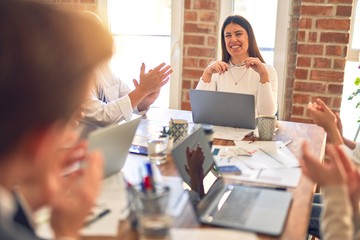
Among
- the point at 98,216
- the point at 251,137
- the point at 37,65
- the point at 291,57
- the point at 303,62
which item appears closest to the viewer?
the point at 37,65

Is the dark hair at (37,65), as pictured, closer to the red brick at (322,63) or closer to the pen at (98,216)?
the pen at (98,216)

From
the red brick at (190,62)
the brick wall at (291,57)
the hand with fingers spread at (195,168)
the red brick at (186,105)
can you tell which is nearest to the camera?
the hand with fingers spread at (195,168)

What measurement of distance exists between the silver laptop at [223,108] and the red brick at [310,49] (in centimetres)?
105

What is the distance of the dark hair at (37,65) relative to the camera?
577mm

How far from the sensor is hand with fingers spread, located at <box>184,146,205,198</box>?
134 cm

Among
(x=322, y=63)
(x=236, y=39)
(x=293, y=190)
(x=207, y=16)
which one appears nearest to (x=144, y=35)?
(x=207, y=16)

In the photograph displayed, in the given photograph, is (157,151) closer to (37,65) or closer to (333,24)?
(37,65)

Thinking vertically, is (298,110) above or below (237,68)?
below

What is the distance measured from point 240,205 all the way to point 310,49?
1846 millimetres

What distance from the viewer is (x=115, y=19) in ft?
10.9

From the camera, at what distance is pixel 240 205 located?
1.16 m

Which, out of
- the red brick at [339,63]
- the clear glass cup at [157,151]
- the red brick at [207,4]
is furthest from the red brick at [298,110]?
the clear glass cup at [157,151]

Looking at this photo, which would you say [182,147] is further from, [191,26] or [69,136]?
[191,26]

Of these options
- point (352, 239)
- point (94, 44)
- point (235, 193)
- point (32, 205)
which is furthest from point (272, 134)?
point (94, 44)
